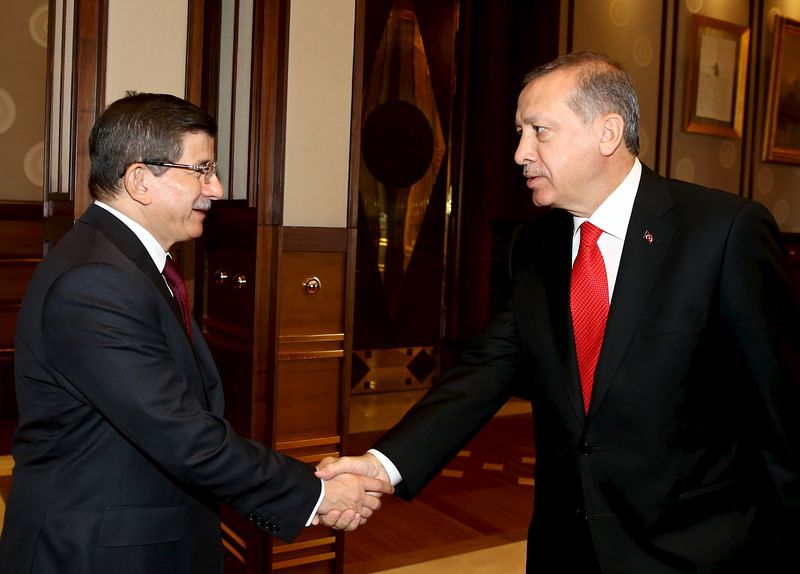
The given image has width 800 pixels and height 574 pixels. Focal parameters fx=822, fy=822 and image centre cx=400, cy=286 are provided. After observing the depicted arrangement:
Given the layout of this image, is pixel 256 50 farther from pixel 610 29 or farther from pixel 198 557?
pixel 610 29

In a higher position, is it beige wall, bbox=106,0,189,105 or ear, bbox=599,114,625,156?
beige wall, bbox=106,0,189,105

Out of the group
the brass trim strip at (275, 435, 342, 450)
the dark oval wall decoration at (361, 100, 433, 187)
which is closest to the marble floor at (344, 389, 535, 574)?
the brass trim strip at (275, 435, 342, 450)

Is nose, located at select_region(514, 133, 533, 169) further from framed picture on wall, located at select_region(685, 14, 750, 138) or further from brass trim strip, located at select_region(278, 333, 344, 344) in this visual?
framed picture on wall, located at select_region(685, 14, 750, 138)

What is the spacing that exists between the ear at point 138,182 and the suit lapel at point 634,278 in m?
1.08

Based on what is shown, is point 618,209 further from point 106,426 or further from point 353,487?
point 106,426

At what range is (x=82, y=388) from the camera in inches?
65.5

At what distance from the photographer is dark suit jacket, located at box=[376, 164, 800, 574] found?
1.71 meters

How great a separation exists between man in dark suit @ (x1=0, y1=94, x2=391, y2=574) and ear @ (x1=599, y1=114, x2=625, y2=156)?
942 millimetres

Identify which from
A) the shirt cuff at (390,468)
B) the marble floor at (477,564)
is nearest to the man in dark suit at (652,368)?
the shirt cuff at (390,468)

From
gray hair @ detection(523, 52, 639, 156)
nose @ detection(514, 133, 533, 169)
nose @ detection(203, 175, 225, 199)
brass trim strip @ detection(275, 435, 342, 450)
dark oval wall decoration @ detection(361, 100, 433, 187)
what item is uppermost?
dark oval wall decoration @ detection(361, 100, 433, 187)

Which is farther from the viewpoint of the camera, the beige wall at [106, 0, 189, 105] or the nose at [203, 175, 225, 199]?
the beige wall at [106, 0, 189, 105]

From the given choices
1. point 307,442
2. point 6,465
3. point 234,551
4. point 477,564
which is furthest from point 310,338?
point 6,465

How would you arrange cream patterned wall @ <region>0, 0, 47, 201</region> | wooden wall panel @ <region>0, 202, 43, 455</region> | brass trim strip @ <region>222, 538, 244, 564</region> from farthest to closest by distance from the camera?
1. cream patterned wall @ <region>0, 0, 47, 201</region>
2. wooden wall panel @ <region>0, 202, 43, 455</region>
3. brass trim strip @ <region>222, 538, 244, 564</region>

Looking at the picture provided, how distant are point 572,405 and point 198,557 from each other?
35.7 inches
